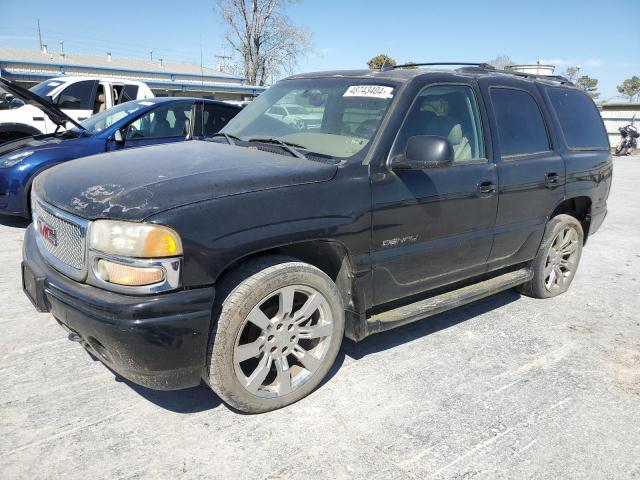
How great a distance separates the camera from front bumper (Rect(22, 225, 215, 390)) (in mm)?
2264

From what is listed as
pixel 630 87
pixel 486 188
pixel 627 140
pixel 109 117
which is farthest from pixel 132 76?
pixel 630 87

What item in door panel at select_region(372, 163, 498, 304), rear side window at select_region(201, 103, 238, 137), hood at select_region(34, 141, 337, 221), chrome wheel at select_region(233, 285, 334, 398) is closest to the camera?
hood at select_region(34, 141, 337, 221)

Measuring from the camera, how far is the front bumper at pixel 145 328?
2264 mm

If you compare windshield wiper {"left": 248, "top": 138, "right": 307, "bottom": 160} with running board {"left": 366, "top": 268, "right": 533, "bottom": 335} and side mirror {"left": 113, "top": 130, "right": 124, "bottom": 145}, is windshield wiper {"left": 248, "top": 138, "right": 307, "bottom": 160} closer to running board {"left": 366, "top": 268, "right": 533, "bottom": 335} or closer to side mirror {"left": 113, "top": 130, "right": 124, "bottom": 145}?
running board {"left": 366, "top": 268, "right": 533, "bottom": 335}

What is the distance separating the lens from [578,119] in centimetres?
467

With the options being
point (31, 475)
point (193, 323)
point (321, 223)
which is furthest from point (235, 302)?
point (31, 475)

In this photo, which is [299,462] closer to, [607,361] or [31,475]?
[31,475]

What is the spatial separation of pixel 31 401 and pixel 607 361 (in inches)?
145

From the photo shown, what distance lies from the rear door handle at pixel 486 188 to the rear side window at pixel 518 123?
1.03ft

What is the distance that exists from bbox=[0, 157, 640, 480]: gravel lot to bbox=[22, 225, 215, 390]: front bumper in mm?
383

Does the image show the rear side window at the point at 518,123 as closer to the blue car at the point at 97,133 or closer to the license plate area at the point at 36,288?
the license plate area at the point at 36,288

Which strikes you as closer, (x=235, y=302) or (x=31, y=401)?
(x=235, y=302)

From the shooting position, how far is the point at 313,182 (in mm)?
2762

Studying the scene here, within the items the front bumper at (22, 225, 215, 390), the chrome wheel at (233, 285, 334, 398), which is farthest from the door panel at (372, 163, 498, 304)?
the front bumper at (22, 225, 215, 390)
